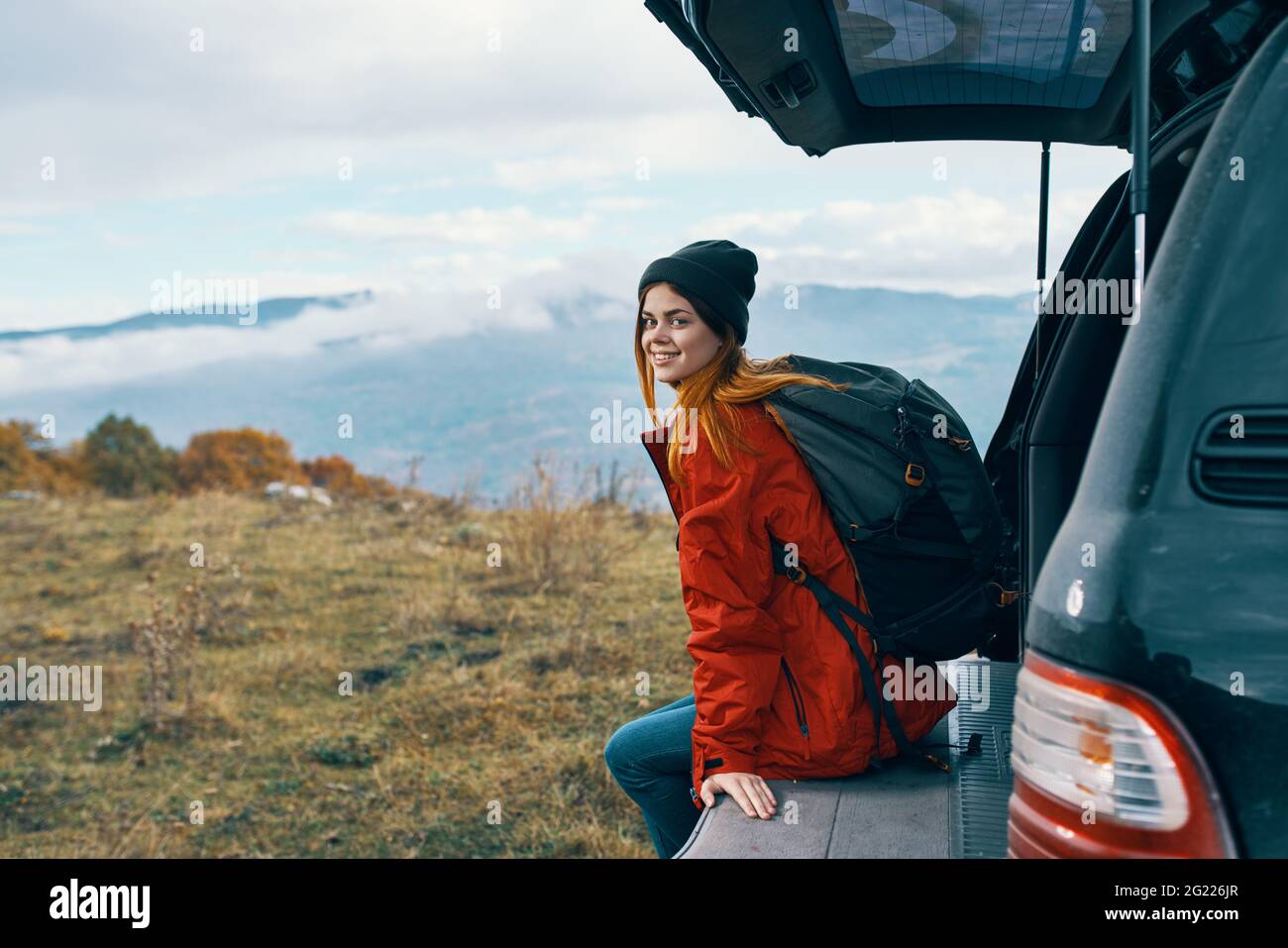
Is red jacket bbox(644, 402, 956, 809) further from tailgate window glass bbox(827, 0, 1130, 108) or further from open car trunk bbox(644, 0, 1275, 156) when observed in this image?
tailgate window glass bbox(827, 0, 1130, 108)

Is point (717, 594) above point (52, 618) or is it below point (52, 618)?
above

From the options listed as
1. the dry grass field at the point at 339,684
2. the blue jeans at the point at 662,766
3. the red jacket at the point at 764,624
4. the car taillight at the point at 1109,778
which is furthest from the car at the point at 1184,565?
the dry grass field at the point at 339,684

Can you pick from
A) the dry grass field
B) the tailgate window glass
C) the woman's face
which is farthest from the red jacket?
the dry grass field

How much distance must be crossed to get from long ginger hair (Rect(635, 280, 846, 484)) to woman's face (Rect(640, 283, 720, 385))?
0.05ft

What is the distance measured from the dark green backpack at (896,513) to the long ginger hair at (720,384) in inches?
2.3

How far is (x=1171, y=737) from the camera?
130cm

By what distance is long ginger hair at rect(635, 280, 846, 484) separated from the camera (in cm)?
245

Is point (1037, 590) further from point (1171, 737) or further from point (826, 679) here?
point (826, 679)

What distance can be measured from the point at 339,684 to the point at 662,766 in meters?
4.15

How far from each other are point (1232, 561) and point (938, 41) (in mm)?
2009

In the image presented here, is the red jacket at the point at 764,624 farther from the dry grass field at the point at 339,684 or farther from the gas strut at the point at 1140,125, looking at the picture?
the dry grass field at the point at 339,684
